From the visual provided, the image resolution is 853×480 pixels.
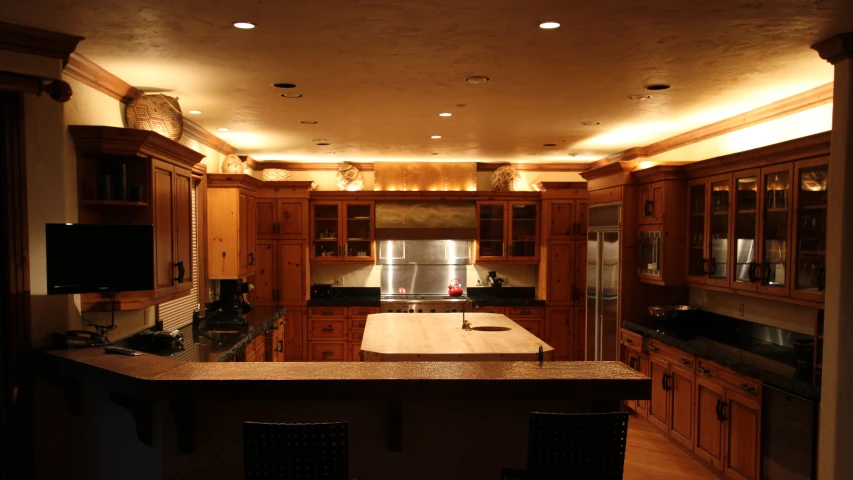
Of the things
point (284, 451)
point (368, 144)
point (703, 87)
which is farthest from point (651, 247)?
point (284, 451)

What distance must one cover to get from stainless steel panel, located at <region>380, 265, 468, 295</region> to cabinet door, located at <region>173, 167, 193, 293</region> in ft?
13.7

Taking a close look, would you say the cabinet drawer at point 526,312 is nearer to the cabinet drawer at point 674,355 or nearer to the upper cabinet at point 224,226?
the cabinet drawer at point 674,355

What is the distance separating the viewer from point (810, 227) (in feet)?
12.0

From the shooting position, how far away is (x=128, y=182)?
12.2 feet

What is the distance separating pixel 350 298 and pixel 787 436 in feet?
18.5

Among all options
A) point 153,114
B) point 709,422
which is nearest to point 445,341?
point 709,422

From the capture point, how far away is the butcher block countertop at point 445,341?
12.9 ft

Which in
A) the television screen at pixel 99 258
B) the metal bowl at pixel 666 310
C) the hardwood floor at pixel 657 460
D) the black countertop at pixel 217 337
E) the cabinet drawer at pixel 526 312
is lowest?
the hardwood floor at pixel 657 460

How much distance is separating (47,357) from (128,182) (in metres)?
1.24

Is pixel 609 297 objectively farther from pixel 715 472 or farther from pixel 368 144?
pixel 368 144

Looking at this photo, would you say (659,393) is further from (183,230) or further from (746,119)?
(183,230)

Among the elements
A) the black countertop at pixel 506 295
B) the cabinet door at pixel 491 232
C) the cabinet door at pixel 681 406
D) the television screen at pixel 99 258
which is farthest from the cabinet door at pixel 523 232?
the television screen at pixel 99 258

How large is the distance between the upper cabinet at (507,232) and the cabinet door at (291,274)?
7.97ft

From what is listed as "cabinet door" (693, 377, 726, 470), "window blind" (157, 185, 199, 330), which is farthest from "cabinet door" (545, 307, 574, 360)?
"window blind" (157, 185, 199, 330)
